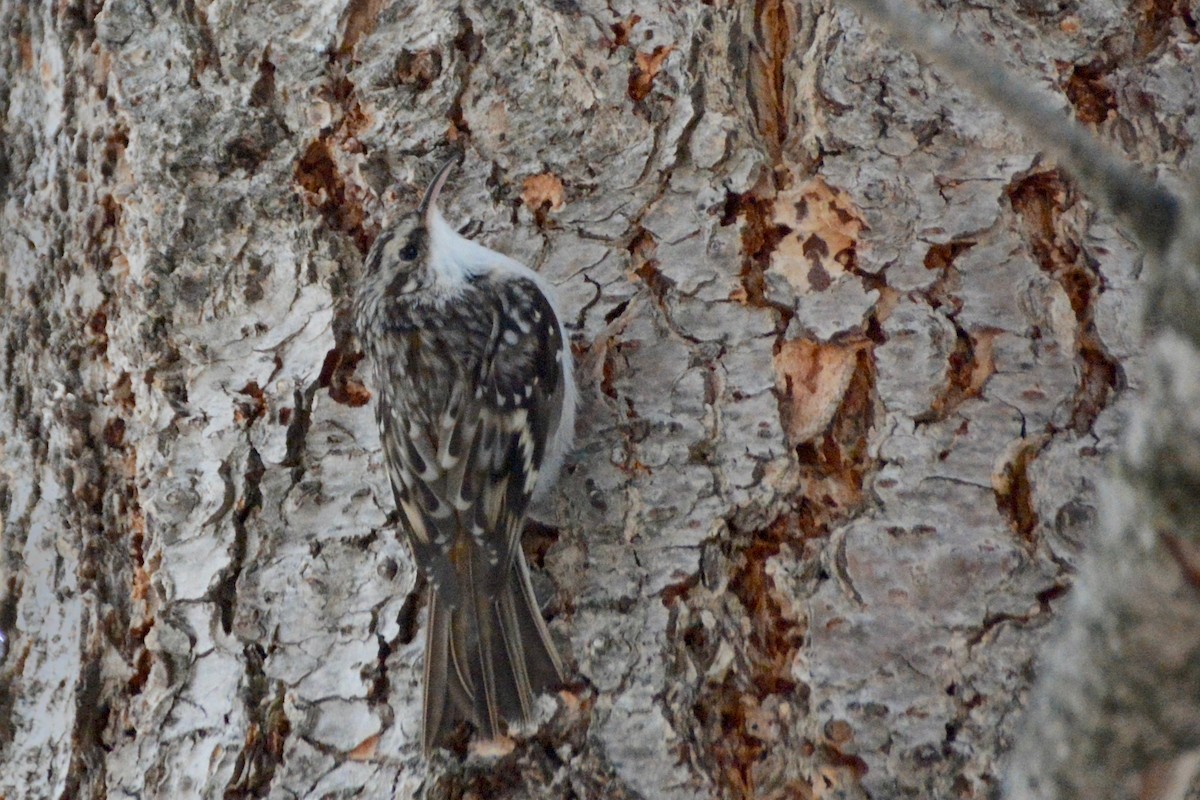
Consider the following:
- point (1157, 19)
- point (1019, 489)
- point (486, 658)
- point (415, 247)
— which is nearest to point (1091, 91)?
point (1157, 19)

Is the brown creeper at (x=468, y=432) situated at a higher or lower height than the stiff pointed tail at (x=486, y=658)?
higher

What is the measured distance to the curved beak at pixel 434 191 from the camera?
79.9 inches

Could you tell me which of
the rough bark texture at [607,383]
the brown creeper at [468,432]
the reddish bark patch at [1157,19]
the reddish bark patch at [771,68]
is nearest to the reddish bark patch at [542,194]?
the rough bark texture at [607,383]

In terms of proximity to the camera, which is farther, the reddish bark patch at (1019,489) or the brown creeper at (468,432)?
the brown creeper at (468,432)

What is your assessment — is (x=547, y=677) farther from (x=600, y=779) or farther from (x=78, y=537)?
(x=78, y=537)

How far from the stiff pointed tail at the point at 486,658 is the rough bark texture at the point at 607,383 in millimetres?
43

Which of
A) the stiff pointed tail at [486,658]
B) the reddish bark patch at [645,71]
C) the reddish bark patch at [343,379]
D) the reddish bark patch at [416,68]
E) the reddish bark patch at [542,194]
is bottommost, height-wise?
the stiff pointed tail at [486,658]

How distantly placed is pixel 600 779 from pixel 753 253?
2.70ft

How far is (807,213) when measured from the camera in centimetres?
190

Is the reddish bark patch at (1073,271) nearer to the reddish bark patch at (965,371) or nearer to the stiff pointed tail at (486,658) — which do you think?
the reddish bark patch at (965,371)

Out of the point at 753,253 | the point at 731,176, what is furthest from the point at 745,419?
the point at 731,176

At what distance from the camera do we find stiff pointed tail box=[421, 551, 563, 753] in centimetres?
174

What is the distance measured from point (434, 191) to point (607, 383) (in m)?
0.44

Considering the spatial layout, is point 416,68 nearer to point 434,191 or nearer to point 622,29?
point 434,191
